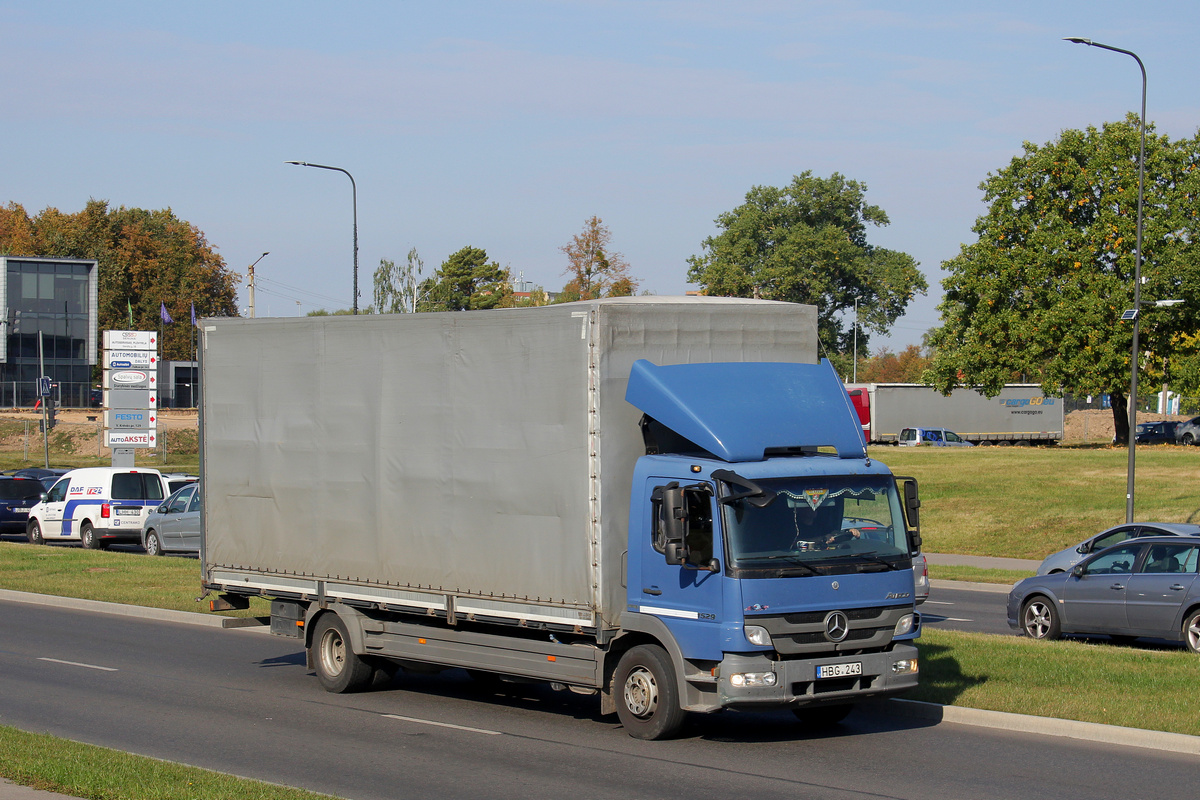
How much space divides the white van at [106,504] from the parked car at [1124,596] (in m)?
20.6

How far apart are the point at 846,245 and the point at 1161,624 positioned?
76440 millimetres

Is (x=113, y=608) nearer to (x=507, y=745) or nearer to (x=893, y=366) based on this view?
(x=507, y=745)

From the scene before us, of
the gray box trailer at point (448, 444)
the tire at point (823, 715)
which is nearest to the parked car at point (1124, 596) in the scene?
the tire at point (823, 715)

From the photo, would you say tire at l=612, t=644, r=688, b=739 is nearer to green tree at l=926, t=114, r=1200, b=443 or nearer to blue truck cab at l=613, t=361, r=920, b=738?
blue truck cab at l=613, t=361, r=920, b=738

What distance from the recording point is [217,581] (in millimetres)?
13625

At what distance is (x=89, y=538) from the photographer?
102 feet

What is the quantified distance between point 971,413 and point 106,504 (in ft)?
186

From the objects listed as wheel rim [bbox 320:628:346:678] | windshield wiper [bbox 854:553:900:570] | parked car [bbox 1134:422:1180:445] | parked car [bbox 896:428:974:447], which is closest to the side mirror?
windshield wiper [bbox 854:553:900:570]

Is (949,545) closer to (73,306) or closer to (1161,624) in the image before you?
(1161,624)

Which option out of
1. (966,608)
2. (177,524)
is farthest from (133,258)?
(966,608)

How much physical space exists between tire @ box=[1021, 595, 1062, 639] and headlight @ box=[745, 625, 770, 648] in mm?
8615

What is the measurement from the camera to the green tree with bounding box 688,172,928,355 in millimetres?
89438

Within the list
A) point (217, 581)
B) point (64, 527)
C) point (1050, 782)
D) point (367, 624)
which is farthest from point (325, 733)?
point (64, 527)

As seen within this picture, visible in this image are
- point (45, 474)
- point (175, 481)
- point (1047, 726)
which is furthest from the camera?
point (45, 474)
